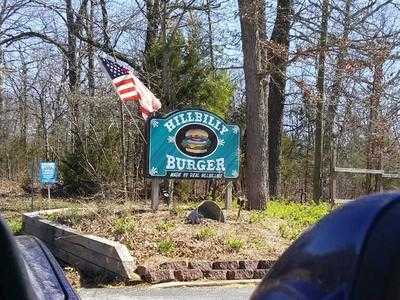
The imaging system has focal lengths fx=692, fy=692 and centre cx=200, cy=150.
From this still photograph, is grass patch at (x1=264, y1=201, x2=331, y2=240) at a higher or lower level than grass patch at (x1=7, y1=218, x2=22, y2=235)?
Answer: higher

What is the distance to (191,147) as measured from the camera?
12.7 metres

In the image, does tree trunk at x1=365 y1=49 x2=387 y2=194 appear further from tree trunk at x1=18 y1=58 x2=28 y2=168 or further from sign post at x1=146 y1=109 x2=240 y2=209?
tree trunk at x1=18 y1=58 x2=28 y2=168

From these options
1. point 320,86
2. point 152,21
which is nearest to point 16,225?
point 320,86

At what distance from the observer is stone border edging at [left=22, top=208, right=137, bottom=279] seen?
8.86 meters

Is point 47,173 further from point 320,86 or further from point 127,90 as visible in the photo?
point 320,86

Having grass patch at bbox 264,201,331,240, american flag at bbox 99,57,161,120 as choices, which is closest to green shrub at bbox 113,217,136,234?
grass patch at bbox 264,201,331,240

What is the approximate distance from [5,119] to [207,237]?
27320 mm

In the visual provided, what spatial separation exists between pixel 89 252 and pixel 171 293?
1.89 m

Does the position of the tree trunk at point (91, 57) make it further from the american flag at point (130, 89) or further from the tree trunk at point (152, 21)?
the american flag at point (130, 89)

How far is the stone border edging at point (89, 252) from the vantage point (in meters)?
8.86

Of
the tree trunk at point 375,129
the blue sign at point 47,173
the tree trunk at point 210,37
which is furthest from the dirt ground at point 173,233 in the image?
the tree trunk at point 210,37

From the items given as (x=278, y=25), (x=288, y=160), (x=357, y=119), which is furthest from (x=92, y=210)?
(x=288, y=160)

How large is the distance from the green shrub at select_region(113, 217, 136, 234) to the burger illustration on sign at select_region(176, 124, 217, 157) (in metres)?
2.11

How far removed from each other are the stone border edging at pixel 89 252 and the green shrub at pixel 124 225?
46 cm
